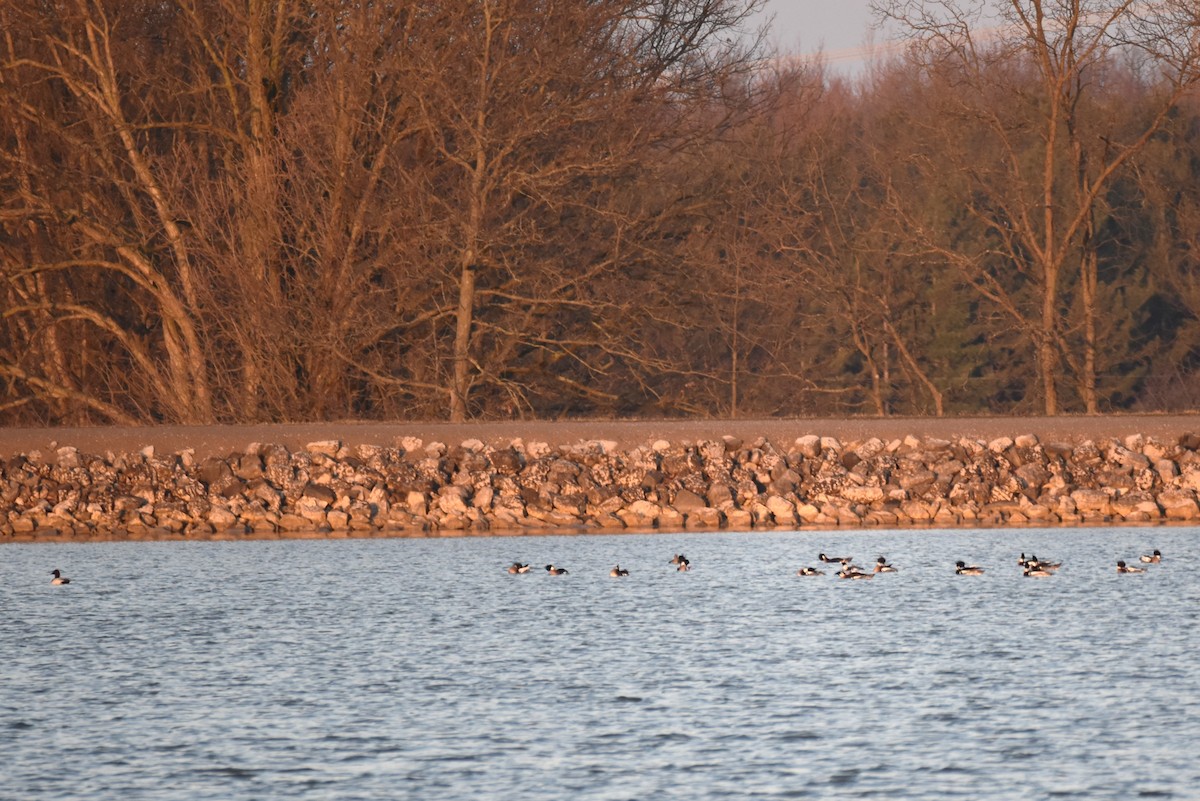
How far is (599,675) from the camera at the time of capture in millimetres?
13594

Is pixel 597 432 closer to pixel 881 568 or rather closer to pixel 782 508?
pixel 782 508

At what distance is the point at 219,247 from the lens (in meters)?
30.3

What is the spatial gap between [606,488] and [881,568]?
641 centimetres

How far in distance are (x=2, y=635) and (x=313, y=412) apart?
44.5 feet

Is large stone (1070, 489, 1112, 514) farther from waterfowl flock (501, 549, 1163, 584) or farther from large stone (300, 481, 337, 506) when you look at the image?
large stone (300, 481, 337, 506)

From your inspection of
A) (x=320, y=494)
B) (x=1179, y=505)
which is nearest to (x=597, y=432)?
(x=320, y=494)

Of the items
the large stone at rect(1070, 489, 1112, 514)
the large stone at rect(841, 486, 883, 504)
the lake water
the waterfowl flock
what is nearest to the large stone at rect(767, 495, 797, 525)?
the large stone at rect(841, 486, 883, 504)

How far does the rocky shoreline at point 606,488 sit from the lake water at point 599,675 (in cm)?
248

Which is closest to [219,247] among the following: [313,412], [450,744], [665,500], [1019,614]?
[313,412]

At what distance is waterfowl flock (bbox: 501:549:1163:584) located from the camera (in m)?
18.6

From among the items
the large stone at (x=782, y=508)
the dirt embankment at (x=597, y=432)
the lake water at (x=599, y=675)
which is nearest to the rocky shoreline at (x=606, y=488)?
the large stone at (x=782, y=508)

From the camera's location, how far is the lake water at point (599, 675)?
33.9 feet

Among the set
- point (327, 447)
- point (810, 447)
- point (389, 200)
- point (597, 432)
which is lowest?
point (810, 447)

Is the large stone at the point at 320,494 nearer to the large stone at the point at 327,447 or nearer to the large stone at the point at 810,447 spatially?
the large stone at the point at 327,447
